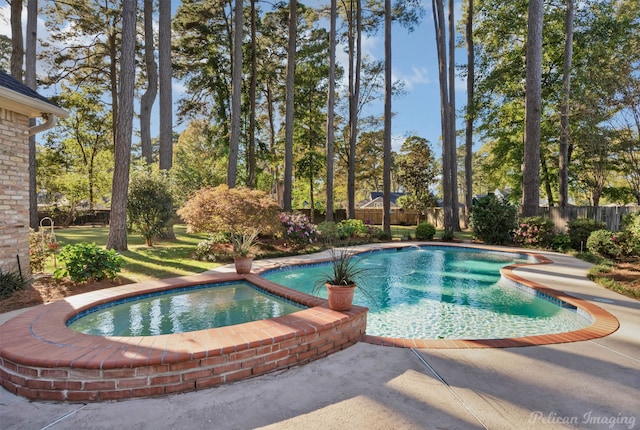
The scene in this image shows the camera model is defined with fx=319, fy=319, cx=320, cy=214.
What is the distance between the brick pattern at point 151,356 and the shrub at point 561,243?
10.8 metres

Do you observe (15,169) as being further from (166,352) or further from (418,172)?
(418,172)

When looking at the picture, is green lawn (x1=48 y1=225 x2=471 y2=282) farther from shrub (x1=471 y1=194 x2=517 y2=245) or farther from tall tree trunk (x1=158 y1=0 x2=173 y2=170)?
shrub (x1=471 y1=194 x2=517 y2=245)

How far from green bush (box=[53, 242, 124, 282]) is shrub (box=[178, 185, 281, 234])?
2221 millimetres

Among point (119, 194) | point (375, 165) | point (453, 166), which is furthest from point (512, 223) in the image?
point (375, 165)

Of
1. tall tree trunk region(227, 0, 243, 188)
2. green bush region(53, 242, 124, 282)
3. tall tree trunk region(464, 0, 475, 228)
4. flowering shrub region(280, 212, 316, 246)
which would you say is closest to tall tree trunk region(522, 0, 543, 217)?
tall tree trunk region(464, 0, 475, 228)

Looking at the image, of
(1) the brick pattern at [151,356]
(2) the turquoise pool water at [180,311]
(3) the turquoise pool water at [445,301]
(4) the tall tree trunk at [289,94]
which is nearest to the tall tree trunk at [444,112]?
(3) the turquoise pool water at [445,301]

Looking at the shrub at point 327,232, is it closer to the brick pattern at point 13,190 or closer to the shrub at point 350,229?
the shrub at point 350,229

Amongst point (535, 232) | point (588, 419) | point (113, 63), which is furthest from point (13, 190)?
point (113, 63)

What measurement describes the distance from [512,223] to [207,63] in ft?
57.0

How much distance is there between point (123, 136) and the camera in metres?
8.73

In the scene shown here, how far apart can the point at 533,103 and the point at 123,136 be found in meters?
13.8

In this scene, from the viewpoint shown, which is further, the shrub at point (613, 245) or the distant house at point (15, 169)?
the shrub at point (613, 245)

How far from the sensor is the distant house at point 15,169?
17.9ft

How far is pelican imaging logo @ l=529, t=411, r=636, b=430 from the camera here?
2.07m
